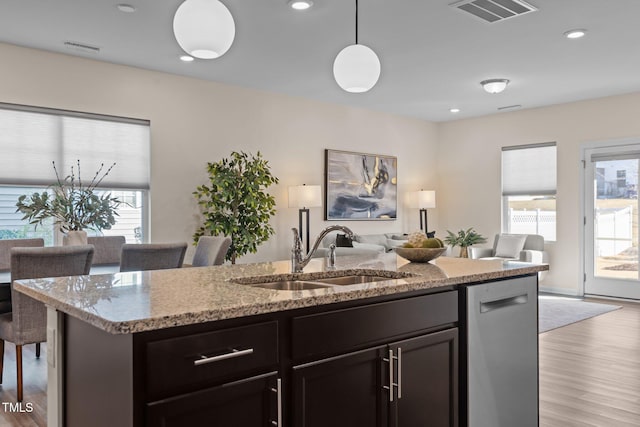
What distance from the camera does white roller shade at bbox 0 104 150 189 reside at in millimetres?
4715

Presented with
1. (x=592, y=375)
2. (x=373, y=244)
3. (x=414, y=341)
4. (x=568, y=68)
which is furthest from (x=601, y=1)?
(x=373, y=244)

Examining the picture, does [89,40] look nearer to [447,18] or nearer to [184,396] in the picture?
[447,18]

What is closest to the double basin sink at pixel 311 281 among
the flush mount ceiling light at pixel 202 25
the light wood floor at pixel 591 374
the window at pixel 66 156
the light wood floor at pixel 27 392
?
Answer: the flush mount ceiling light at pixel 202 25

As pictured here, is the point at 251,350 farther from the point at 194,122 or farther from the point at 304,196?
the point at 304,196

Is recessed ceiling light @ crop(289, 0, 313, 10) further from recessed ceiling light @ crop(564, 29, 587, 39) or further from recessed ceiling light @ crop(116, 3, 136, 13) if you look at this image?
recessed ceiling light @ crop(564, 29, 587, 39)

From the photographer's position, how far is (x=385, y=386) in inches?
73.1

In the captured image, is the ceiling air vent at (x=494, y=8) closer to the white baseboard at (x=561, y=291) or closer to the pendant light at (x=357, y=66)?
the pendant light at (x=357, y=66)

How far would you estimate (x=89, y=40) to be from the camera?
4.53 m

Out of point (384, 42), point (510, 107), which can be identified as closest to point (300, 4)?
point (384, 42)

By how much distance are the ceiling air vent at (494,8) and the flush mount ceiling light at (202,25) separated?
219 centimetres

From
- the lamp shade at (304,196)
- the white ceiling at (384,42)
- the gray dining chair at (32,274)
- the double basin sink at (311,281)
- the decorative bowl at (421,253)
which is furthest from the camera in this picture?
the lamp shade at (304,196)

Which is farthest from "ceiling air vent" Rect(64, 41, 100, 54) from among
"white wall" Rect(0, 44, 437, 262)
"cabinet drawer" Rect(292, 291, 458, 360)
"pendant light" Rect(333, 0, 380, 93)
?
"cabinet drawer" Rect(292, 291, 458, 360)

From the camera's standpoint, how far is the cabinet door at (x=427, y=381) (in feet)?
6.28

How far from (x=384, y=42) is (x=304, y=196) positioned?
2315mm
